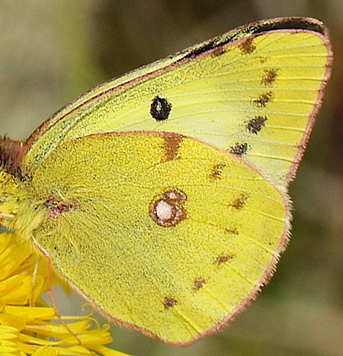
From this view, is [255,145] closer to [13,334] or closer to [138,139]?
[138,139]

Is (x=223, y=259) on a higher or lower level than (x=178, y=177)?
lower

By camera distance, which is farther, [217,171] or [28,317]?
[217,171]

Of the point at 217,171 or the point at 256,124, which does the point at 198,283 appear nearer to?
the point at 217,171

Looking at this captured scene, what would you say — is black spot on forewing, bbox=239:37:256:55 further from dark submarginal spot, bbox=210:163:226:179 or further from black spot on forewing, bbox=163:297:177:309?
black spot on forewing, bbox=163:297:177:309

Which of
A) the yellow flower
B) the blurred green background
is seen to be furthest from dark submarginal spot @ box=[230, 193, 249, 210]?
the blurred green background

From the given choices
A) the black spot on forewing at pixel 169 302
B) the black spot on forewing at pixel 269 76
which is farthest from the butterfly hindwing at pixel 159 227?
the black spot on forewing at pixel 269 76

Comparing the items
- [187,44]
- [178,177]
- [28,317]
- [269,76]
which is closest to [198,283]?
[178,177]

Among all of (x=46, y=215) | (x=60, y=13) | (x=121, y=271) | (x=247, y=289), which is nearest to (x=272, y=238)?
(x=247, y=289)
